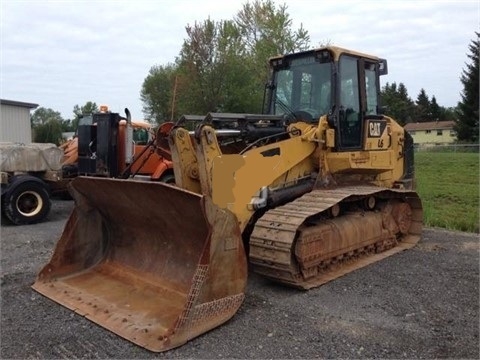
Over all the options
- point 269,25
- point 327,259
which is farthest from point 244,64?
point 327,259

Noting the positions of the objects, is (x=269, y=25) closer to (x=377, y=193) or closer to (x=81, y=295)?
(x=377, y=193)

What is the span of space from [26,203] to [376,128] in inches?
260

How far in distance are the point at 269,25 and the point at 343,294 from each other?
1114 inches

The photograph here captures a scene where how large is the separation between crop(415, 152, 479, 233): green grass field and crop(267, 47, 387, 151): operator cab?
3.57 meters

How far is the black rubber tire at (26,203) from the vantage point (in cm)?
950

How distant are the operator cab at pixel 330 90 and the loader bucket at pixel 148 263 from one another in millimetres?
2427

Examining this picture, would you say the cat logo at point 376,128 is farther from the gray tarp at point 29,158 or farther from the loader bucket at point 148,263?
the gray tarp at point 29,158

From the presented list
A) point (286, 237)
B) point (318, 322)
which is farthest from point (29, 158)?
point (318, 322)

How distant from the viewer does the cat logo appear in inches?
276

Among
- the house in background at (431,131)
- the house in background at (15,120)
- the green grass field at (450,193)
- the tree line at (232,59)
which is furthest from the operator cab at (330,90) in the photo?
the house in background at (431,131)

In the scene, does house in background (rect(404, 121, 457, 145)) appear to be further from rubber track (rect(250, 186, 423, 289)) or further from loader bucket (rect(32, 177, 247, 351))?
loader bucket (rect(32, 177, 247, 351))

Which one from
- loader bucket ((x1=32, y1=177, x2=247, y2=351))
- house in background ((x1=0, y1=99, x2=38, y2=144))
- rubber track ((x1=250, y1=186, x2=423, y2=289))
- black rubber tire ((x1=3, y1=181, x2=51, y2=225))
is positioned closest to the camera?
loader bucket ((x1=32, y1=177, x2=247, y2=351))

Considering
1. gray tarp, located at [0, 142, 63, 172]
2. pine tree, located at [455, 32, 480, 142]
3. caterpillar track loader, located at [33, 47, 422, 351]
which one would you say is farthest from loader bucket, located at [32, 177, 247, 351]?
pine tree, located at [455, 32, 480, 142]

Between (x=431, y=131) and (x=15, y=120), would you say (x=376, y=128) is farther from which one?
(x=431, y=131)
